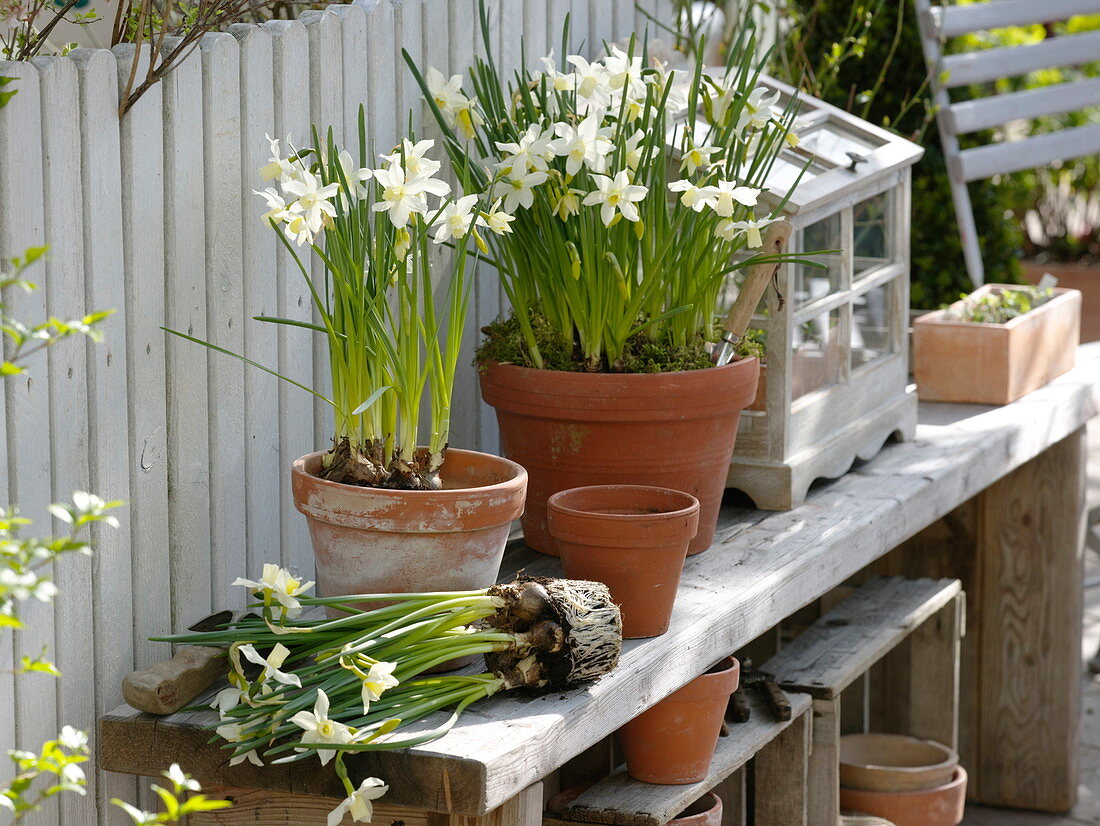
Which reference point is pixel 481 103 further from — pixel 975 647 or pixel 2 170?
pixel 975 647

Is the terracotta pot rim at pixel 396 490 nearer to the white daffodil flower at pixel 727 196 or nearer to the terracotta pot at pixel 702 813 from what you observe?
the white daffodil flower at pixel 727 196

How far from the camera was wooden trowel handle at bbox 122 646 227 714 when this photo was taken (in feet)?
5.45

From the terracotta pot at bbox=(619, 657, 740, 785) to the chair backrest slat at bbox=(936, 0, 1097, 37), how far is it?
235 cm

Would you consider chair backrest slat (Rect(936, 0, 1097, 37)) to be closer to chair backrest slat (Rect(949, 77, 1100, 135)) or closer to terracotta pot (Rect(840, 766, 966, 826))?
chair backrest slat (Rect(949, 77, 1100, 135))

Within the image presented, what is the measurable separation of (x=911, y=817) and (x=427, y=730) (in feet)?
5.39

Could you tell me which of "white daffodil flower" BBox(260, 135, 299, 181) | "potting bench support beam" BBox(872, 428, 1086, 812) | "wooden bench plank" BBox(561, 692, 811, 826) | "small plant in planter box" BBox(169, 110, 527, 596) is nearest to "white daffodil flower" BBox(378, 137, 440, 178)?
"small plant in planter box" BBox(169, 110, 527, 596)

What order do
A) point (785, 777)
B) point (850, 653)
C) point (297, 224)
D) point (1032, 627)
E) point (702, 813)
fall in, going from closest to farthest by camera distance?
point (297, 224) → point (702, 813) → point (785, 777) → point (850, 653) → point (1032, 627)

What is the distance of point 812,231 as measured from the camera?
248cm

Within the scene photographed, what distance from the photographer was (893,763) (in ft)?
10.4

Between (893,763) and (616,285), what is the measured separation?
5.33ft

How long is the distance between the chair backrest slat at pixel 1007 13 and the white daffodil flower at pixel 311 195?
2.63 m

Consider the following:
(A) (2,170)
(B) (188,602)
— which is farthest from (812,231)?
(A) (2,170)

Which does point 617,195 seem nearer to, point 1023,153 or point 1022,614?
point 1022,614

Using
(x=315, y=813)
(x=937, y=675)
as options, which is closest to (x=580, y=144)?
(x=315, y=813)
